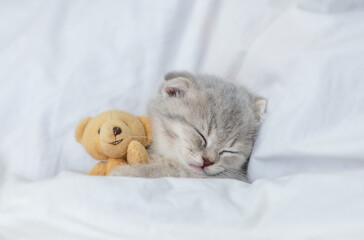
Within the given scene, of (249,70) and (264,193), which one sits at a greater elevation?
(249,70)

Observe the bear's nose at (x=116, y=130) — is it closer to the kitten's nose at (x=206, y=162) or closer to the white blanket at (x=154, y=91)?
the white blanket at (x=154, y=91)

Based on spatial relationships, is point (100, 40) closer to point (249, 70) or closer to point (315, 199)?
point (249, 70)

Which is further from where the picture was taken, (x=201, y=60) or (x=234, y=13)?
(x=201, y=60)

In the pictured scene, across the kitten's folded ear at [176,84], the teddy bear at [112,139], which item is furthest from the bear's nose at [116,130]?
the kitten's folded ear at [176,84]

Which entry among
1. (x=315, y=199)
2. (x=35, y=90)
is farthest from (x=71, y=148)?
(x=315, y=199)

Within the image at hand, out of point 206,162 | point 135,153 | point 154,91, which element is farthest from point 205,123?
point 154,91

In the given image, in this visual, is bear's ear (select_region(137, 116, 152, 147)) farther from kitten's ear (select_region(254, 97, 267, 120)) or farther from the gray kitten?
kitten's ear (select_region(254, 97, 267, 120))

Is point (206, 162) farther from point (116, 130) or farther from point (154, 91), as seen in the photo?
point (154, 91)
